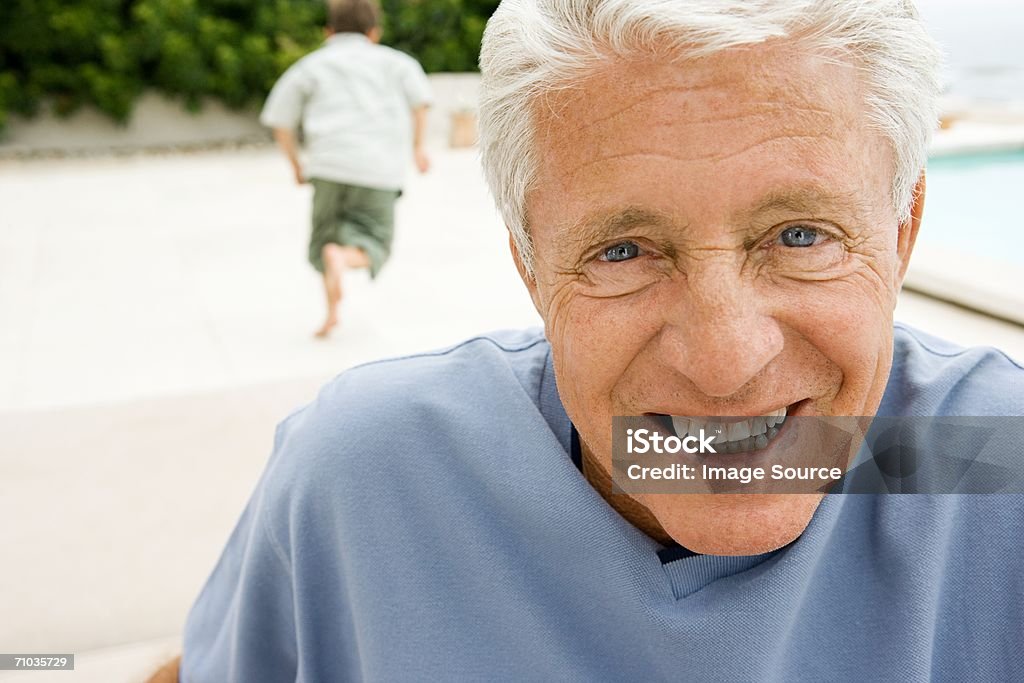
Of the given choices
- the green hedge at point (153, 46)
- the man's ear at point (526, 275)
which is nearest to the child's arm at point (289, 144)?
the man's ear at point (526, 275)

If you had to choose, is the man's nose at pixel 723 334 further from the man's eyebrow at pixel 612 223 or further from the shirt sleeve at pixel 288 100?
the shirt sleeve at pixel 288 100

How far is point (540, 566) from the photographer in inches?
40.3

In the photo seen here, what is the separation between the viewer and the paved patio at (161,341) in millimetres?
1811

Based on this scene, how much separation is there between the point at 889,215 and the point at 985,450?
0.30 metres

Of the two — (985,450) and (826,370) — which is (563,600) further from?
(985,450)

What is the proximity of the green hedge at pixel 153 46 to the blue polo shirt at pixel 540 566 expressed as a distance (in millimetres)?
11307

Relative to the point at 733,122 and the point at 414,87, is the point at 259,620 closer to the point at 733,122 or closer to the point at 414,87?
the point at 733,122

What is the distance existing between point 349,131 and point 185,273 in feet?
6.08

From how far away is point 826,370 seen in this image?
0.86m

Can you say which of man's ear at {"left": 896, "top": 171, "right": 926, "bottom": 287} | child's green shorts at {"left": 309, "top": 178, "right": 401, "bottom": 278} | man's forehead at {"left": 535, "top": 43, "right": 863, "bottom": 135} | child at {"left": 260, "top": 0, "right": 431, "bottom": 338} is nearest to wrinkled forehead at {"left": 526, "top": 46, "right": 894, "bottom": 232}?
man's forehead at {"left": 535, "top": 43, "right": 863, "bottom": 135}

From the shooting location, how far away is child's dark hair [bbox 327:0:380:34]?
193 inches

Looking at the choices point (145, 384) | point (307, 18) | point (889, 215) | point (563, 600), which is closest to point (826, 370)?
point (889, 215)

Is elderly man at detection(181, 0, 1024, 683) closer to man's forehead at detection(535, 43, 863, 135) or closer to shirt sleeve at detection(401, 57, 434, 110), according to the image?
man's forehead at detection(535, 43, 863, 135)

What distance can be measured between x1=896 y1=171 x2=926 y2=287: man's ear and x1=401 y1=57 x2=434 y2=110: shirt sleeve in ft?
14.0
